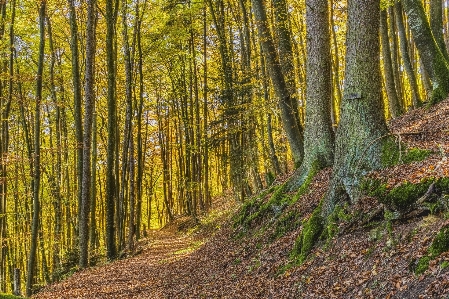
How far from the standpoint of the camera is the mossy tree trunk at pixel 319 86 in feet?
31.1

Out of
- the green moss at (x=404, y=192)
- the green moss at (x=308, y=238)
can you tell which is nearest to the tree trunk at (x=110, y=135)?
the green moss at (x=308, y=238)

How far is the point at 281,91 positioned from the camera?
11891mm

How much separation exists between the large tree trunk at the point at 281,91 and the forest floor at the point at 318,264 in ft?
5.45

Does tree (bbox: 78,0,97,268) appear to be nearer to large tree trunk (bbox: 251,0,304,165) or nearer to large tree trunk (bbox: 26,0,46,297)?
large tree trunk (bbox: 26,0,46,297)

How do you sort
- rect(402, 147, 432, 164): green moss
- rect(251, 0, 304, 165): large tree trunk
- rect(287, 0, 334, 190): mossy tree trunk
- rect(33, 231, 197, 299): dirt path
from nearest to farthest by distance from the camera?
rect(402, 147, 432, 164): green moss
rect(287, 0, 334, 190): mossy tree trunk
rect(33, 231, 197, 299): dirt path
rect(251, 0, 304, 165): large tree trunk

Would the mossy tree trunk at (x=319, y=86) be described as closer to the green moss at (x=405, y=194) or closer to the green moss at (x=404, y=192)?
the green moss at (x=404, y=192)

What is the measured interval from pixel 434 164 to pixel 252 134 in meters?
14.0

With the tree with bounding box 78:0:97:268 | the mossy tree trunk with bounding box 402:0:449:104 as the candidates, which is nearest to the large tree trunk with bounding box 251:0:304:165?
the mossy tree trunk with bounding box 402:0:449:104

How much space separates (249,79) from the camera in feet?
57.6

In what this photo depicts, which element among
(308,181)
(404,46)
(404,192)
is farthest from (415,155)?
(404,46)

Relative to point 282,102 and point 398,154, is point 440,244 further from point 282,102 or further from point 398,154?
point 282,102

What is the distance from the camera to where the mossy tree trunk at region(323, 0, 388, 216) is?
22.1 feet

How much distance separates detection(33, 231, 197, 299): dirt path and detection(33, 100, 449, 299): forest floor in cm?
3

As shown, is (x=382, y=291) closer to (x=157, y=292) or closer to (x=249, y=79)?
(x=157, y=292)
